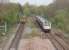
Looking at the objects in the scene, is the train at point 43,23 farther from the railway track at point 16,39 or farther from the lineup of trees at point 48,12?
the railway track at point 16,39

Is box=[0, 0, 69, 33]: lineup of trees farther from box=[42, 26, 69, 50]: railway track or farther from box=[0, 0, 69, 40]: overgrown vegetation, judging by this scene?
box=[42, 26, 69, 50]: railway track

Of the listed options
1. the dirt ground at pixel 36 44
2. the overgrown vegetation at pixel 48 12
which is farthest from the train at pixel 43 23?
the dirt ground at pixel 36 44

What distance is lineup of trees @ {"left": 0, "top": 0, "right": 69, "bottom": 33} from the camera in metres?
2.60

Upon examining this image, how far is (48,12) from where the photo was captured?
2709 millimetres

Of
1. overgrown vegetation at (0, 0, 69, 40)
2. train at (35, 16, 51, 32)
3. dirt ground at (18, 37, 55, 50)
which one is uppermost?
overgrown vegetation at (0, 0, 69, 40)

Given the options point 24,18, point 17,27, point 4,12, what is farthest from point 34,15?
point 4,12

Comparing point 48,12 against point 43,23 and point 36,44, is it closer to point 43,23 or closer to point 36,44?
point 43,23

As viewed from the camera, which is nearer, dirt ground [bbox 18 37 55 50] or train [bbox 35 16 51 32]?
dirt ground [bbox 18 37 55 50]

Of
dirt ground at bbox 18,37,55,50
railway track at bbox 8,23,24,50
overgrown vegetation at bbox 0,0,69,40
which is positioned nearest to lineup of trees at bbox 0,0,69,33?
overgrown vegetation at bbox 0,0,69,40

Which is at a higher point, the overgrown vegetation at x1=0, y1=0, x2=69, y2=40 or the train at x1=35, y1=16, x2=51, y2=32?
the overgrown vegetation at x1=0, y1=0, x2=69, y2=40

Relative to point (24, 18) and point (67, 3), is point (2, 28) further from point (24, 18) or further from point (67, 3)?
point (67, 3)

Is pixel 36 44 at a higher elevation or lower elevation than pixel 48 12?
lower

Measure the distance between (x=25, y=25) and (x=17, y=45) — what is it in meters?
0.40

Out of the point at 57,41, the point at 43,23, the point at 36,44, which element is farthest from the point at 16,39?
the point at 57,41
